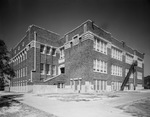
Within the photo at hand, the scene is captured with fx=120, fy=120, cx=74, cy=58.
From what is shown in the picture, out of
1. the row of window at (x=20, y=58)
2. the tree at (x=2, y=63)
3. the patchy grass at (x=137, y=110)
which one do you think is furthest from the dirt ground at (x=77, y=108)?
the row of window at (x=20, y=58)

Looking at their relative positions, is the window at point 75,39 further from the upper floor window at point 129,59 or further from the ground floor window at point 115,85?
the upper floor window at point 129,59

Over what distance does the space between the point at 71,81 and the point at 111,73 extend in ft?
30.3

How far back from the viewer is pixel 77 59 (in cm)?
2452

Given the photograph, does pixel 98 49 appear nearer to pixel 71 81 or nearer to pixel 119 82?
pixel 71 81

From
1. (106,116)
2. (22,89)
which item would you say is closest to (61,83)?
(22,89)

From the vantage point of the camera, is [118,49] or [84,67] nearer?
[84,67]

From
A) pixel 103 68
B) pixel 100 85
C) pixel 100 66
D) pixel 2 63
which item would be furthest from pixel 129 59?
pixel 2 63

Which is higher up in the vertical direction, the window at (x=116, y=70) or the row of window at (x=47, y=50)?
the row of window at (x=47, y=50)

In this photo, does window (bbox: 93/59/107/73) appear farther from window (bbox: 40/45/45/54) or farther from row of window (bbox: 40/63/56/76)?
window (bbox: 40/45/45/54)

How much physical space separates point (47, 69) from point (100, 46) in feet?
45.7

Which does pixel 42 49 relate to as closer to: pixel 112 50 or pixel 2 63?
pixel 112 50

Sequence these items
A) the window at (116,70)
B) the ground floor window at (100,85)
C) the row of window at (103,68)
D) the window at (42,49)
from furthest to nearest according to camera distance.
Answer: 1. the window at (42,49)
2. the window at (116,70)
3. the row of window at (103,68)
4. the ground floor window at (100,85)

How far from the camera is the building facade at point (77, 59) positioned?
886 inches

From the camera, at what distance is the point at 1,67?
8.33m
